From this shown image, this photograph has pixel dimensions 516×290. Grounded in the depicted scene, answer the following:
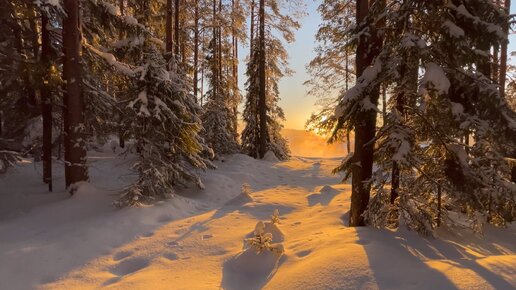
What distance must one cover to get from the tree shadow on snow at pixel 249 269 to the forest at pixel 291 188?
0.03 m

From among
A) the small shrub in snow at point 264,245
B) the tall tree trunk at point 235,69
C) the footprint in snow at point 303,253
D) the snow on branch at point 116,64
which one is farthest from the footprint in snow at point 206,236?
the tall tree trunk at point 235,69

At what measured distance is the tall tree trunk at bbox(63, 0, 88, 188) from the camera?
30.8ft

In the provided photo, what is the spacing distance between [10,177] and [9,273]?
6.91 meters

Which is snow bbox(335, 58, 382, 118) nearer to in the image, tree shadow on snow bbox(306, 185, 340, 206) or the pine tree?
tree shadow on snow bbox(306, 185, 340, 206)

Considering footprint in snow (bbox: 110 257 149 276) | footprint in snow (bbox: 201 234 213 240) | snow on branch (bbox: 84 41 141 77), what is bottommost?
footprint in snow (bbox: 110 257 149 276)

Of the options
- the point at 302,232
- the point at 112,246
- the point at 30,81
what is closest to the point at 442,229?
the point at 302,232

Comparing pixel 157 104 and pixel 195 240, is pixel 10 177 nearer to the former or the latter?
pixel 157 104

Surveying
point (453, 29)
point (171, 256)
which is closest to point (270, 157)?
point (171, 256)

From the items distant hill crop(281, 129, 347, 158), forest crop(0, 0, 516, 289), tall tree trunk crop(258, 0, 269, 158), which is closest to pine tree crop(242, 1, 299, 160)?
tall tree trunk crop(258, 0, 269, 158)

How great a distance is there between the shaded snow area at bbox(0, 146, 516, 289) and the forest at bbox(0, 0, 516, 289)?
0.11 feet

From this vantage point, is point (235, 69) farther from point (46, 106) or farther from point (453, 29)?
point (453, 29)

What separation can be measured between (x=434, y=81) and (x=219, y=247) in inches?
173

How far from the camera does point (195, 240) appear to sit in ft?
22.7

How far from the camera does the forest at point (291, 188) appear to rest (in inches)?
206
